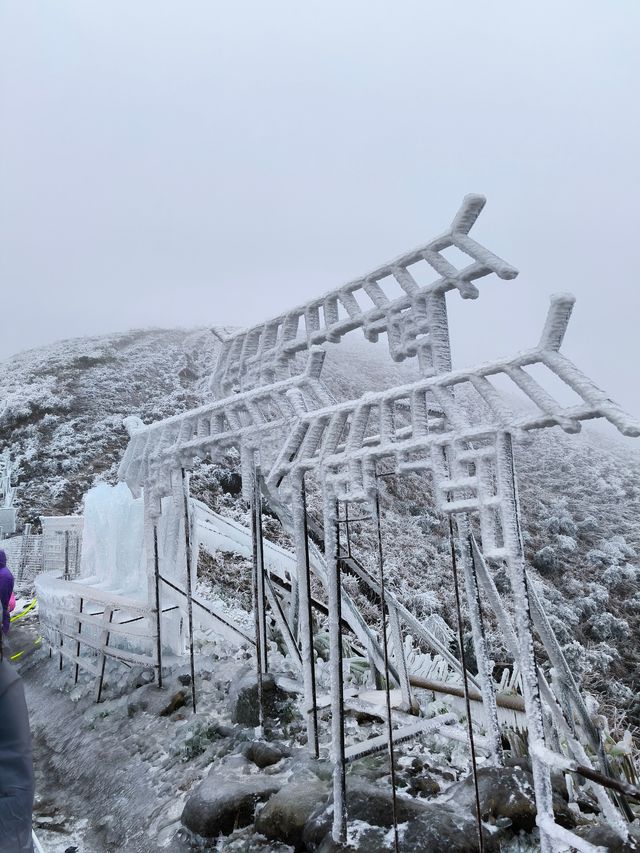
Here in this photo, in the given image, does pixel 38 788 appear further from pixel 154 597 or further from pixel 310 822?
pixel 310 822

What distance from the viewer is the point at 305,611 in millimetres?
3639

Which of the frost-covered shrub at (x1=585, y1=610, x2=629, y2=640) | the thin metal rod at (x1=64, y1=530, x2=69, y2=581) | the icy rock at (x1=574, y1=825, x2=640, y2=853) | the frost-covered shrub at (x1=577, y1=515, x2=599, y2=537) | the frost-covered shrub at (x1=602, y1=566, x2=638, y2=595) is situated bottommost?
the frost-covered shrub at (x1=585, y1=610, x2=629, y2=640)

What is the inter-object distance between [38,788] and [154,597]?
179 cm

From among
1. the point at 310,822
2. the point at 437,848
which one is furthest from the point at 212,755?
the point at 437,848

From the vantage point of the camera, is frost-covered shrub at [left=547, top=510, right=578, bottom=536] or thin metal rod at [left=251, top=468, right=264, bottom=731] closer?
thin metal rod at [left=251, top=468, right=264, bottom=731]

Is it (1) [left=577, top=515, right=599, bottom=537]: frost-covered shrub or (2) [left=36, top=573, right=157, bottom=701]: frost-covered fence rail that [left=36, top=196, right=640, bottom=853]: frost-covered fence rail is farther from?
(1) [left=577, top=515, right=599, bottom=537]: frost-covered shrub

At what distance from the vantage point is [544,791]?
2.18 meters

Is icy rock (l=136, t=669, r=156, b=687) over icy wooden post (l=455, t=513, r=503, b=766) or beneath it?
beneath

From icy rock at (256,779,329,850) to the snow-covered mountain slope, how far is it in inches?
150

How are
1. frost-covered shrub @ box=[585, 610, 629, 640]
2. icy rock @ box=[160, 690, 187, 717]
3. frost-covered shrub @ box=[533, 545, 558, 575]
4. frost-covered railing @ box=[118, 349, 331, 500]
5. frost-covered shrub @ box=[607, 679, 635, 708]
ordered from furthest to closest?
1. frost-covered shrub @ box=[533, 545, 558, 575]
2. frost-covered shrub @ box=[585, 610, 629, 640]
3. frost-covered shrub @ box=[607, 679, 635, 708]
4. icy rock @ box=[160, 690, 187, 717]
5. frost-covered railing @ box=[118, 349, 331, 500]

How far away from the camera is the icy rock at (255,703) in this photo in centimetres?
461

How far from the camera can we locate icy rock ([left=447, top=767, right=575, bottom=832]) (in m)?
2.80

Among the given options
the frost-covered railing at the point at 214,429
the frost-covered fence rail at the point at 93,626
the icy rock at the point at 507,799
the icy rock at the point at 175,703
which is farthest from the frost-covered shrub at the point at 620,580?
the frost-covered railing at the point at 214,429

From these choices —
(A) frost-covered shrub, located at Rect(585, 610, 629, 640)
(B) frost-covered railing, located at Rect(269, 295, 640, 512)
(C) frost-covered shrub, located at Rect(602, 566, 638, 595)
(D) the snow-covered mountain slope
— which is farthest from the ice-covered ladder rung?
(C) frost-covered shrub, located at Rect(602, 566, 638, 595)
